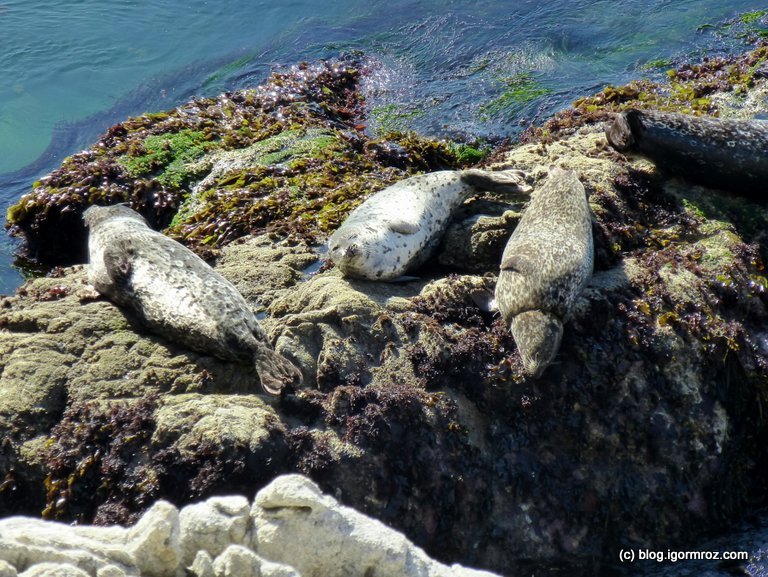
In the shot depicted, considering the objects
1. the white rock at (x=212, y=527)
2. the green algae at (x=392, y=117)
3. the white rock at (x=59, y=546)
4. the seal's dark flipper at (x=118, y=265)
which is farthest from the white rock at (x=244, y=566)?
the green algae at (x=392, y=117)

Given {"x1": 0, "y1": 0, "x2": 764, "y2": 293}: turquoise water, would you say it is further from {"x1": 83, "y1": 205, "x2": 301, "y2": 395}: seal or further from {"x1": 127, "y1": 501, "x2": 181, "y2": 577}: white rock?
{"x1": 127, "y1": 501, "x2": 181, "y2": 577}: white rock

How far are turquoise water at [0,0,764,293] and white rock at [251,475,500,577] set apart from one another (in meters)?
7.15

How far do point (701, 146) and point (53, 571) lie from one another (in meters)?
6.27

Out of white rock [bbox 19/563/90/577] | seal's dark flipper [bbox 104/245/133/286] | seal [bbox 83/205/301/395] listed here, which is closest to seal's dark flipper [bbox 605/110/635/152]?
seal [bbox 83/205/301/395]

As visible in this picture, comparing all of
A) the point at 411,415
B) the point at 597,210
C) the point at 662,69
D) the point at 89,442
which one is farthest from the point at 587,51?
the point at 89,442

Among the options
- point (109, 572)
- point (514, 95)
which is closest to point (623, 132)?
point (514, 95)

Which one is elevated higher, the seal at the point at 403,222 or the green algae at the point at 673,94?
the seal at the point at 403,222

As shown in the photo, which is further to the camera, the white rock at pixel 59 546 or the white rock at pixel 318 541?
the white rock at pixel 318 541

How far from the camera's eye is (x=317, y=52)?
12.8m

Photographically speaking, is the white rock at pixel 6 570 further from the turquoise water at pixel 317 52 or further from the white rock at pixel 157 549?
the turquoise water at pixel 317 52

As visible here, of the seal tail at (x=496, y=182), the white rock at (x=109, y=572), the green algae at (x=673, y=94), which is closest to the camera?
the white rock at (x=109, y=572)

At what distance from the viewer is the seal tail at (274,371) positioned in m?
5.08

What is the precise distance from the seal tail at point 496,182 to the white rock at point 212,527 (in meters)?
4.04

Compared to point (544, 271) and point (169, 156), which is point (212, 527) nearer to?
point (544, 271)
